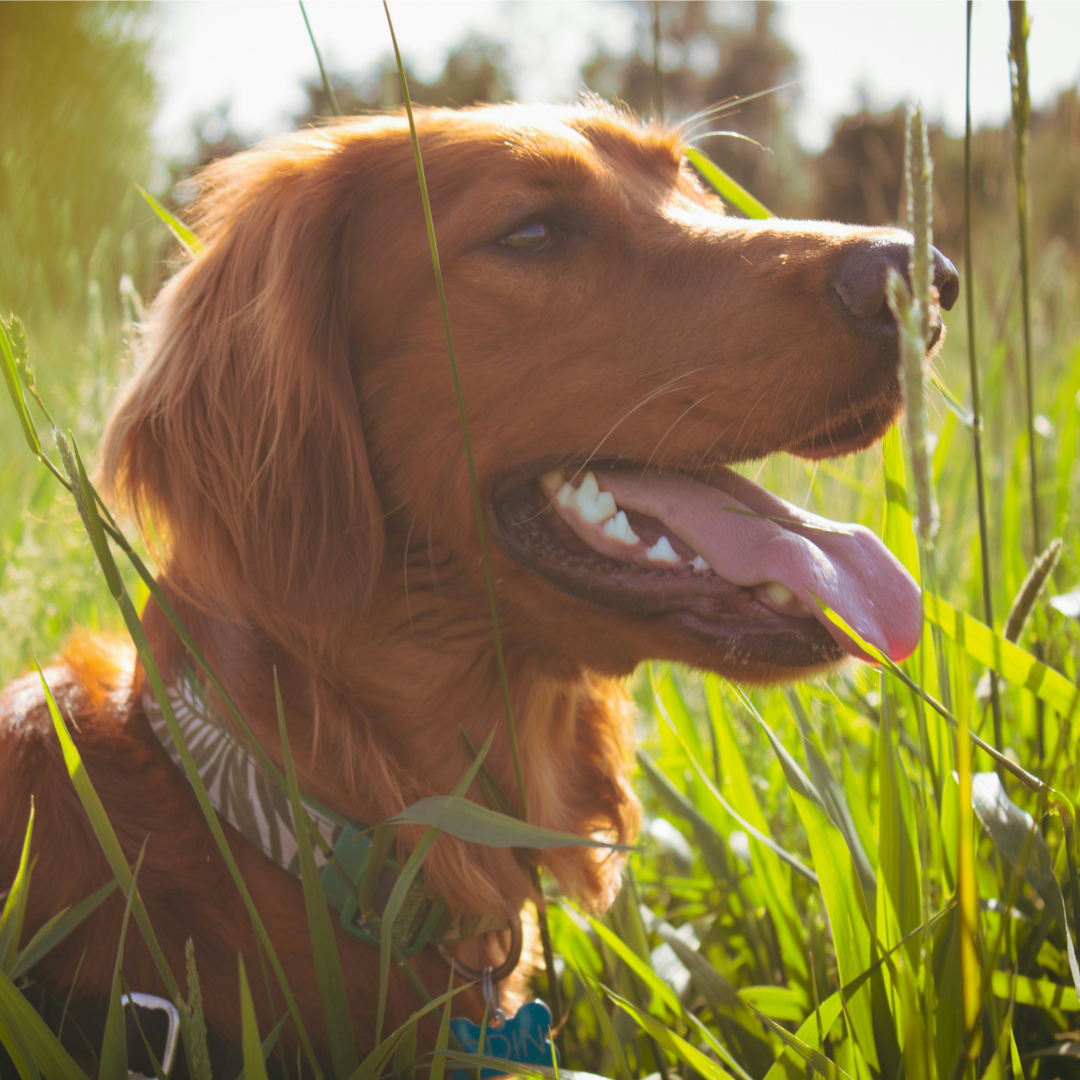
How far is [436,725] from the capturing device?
163 centimetres

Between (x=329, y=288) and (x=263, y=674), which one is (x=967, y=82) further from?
(x=263, y=674)

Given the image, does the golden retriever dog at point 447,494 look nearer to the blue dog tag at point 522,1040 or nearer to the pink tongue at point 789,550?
the pink tongue at point 789,550

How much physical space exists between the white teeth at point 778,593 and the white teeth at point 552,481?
44cm

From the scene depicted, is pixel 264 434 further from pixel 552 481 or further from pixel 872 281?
pixel 872 281

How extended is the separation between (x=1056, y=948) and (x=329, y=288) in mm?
1744

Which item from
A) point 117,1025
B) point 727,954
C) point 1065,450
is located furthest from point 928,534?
point 1065,450

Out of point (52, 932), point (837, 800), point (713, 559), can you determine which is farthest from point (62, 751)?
point (837, 800)

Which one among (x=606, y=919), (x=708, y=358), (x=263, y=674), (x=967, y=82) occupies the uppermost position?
(x=967, y=82)

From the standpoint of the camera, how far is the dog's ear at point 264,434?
1505 mm

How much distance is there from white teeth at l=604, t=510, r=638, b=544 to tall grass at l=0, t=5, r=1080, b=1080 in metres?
0.32

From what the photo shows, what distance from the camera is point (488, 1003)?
1.27 meters

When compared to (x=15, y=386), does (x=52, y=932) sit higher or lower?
Answer: lower

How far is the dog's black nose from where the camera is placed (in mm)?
1327

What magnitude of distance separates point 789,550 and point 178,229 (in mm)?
1307
